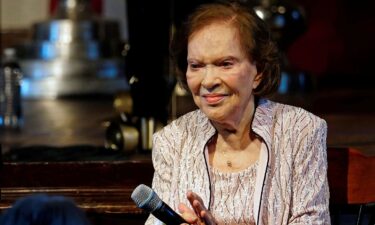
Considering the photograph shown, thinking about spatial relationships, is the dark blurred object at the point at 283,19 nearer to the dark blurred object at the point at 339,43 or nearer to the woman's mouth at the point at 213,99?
the dark blurred object at the point at 339,43

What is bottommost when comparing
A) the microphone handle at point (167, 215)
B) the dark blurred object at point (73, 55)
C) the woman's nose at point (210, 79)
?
the dark blurred object at point (73, 55)

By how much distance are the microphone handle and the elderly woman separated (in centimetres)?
21

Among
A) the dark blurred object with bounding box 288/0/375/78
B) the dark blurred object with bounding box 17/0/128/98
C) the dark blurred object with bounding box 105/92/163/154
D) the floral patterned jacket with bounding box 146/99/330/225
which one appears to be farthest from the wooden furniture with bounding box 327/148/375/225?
the dark blurred object with bounding box 288/0/375/78

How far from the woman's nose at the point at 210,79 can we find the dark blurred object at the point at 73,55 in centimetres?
399

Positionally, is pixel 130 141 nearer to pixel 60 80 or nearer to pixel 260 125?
pixel 260 125

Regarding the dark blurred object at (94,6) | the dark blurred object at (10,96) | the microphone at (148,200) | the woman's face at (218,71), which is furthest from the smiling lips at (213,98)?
the dark blurred object at (94,6)

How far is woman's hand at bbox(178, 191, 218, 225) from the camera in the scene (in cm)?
185

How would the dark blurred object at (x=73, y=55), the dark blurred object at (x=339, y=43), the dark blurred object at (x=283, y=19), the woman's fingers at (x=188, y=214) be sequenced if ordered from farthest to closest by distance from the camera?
1. the dark blurred object at (x=339, y=43)
2. the dark blurred object at (x=73, y=55)
3. the dark blurred object at (x=283, y=19)
4. the woman's fingers at (x=188, y=214)

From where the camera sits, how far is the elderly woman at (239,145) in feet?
6.48

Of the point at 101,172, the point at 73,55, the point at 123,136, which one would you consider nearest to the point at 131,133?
the point at 123,136

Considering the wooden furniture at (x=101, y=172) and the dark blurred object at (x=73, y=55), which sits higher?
the wooden furniture at (x=101, y=172)

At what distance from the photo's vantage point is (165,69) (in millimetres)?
3199

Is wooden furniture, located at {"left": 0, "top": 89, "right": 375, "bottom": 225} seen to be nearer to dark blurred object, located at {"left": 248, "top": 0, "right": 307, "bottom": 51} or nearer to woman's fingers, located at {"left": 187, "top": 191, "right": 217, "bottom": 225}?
woman's fingers, located at {"left": 187, "top": 191, "right": 217, "bottom": 225}

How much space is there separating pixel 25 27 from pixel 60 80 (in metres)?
1.13
